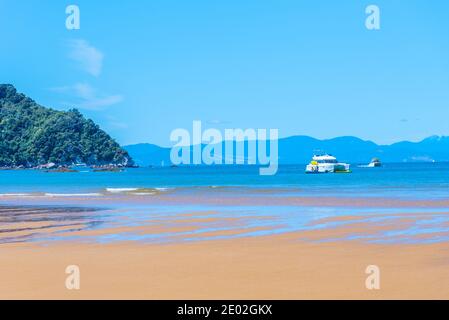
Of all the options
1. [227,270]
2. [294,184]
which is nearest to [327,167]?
[294,184]

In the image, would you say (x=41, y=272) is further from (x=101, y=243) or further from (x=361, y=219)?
(x=361, y=219)

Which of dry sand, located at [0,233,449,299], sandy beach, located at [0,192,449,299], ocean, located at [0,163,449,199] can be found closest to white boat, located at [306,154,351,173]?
ocean, located at [0,163,449,199]

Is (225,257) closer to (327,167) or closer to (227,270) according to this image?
(227,270)

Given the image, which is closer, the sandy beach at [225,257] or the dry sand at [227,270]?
the dry sand at [227,270]

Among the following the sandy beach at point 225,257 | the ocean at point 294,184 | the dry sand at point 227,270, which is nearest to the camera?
the dry sand at point 227,270

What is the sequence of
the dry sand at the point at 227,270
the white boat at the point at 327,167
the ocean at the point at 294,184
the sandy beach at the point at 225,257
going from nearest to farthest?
the dry sand at the point at 227,270, the sandy beach at the point at 225,257, the ocean at the point at 294,184, the white boat at the point at 327,167

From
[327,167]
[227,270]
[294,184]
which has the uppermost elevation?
[327,167]

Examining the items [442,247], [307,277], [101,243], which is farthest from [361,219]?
[307,277]

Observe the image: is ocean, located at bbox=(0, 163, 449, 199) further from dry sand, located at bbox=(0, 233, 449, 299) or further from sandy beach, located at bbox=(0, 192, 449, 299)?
dry sand, located at bbox=(0, 233, 449, 299)

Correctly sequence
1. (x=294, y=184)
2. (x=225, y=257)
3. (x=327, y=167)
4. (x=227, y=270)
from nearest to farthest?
(x=227, y=270), (x=225, y=257), (x=294, y=184), (x=327, y=167)

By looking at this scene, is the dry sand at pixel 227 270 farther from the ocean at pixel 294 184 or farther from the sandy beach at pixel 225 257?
the ocean at pixel 294 184

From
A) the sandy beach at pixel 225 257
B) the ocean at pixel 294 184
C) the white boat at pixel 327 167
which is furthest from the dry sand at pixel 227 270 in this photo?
the white boat at pixel 327 167

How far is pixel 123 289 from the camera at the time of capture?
13.5m
